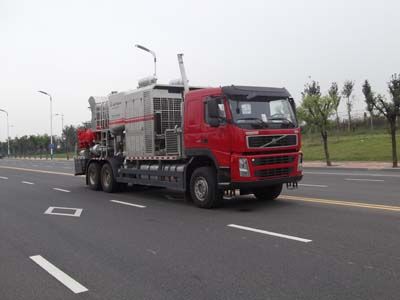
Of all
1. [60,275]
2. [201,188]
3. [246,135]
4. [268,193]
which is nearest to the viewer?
[60,275]

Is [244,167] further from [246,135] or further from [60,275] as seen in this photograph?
[60,275]

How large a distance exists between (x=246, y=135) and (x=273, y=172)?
1.21 meters

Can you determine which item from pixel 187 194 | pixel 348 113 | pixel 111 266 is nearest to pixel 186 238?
pixel 111 266

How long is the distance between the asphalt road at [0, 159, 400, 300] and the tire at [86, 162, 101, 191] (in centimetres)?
428

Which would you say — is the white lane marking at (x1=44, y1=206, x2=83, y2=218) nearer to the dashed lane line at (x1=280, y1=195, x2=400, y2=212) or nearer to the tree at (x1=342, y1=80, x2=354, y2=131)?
the dashed lane line at (x1=280, y1=195, x2=400, y2=212)

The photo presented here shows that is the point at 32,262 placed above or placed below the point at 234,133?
below

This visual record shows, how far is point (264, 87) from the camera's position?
427 inches

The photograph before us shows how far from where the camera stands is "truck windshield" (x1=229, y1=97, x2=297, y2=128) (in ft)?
33.2

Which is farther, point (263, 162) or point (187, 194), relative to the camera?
point (187, 194)

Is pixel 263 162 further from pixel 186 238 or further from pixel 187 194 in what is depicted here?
pixel 186 238

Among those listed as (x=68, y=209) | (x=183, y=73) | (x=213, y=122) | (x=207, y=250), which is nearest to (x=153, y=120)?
(x=183, y=73)

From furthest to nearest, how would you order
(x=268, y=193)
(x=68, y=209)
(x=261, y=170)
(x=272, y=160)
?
1. (x=268, y=193)
2. (x=68, y=209)
3. (x=272, y=160)
4. (x=261, y=170)

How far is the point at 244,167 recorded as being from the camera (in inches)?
391

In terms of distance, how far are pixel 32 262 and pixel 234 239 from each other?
10.0 ft
